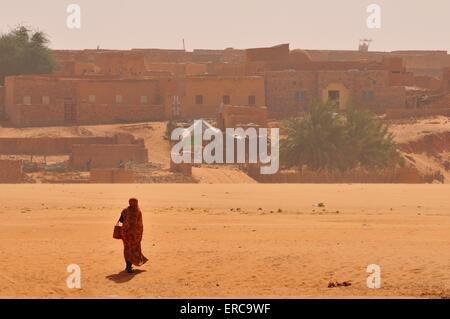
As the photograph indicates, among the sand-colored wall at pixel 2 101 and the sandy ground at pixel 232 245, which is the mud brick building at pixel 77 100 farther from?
the sandy ground at pixel 232 245

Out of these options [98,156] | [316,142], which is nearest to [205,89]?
[316,142]

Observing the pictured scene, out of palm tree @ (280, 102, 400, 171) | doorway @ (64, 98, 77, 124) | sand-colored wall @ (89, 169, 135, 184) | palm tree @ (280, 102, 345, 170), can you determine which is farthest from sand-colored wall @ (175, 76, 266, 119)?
sand-colored wall @ (89, 169, 135, 184)

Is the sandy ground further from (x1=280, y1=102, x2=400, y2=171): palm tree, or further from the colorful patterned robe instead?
(x1=280, y1=102, x2=400, y2=171): palm tree

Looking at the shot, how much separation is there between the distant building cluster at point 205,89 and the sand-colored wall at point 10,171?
1555 centimetres

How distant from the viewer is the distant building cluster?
182ft

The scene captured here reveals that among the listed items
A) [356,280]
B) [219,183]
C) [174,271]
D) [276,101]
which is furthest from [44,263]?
[276,101]

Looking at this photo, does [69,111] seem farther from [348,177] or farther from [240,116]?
[348,177]

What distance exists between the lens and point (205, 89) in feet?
188

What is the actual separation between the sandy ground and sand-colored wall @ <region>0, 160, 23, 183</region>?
787 centimetres

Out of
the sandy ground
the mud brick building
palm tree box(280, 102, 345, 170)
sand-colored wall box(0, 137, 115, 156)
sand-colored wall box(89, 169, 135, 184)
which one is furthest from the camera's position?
the mud brick building

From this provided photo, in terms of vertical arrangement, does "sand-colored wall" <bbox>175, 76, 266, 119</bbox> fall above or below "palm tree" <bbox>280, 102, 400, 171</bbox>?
above

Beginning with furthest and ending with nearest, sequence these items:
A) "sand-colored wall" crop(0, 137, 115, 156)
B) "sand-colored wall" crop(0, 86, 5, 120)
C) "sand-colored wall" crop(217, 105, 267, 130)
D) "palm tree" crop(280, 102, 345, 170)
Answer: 1. "sand-colored wall" crop(0, 86, 5, 120)
2. "sand-colored wall" crop(217, 105, 267, 130)
3. "palm tree" crop(280, 102, 345, 170)
4. "sand-colored wall" crop(0, 137, 115, 156)

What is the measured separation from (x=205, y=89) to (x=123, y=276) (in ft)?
137

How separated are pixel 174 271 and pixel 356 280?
2615mm
